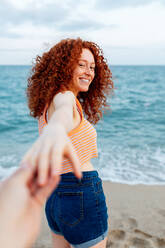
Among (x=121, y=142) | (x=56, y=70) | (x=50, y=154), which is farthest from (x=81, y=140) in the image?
(x=121, y=142)

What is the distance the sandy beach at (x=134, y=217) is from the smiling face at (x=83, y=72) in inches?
83.9

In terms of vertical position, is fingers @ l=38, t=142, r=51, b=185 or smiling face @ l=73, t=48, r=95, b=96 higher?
smiling face @ l=73, t=48, r=95, b=96

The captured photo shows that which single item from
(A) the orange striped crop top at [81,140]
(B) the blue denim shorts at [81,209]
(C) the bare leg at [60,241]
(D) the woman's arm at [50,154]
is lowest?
(C) the bare leg at [60,241]

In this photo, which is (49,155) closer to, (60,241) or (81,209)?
(81,209)

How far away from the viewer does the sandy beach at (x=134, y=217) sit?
3281mm

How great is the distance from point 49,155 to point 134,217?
352 cm

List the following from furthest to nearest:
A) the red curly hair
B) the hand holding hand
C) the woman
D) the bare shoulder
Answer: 1. the red curly hair
2. the woman
3. the bare shoulder
4. the hand holding hand

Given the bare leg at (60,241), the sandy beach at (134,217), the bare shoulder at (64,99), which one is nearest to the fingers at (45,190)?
the bare shoulder at (64,99)

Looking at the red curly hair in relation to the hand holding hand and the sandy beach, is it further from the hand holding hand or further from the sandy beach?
the sandy beach

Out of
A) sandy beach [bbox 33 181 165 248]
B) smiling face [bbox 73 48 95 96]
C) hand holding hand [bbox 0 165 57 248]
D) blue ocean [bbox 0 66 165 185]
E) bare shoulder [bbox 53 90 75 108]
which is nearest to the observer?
hand holding hand [bbox 0 165 57 248]

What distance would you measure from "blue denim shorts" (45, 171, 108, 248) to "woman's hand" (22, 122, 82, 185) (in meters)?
1.07

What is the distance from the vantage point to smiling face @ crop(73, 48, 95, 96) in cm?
223

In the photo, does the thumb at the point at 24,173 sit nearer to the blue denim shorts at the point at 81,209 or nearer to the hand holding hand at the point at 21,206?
the hand holding hand at the point at 21,206

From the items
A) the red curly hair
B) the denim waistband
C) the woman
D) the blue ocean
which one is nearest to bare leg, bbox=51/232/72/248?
the woman
